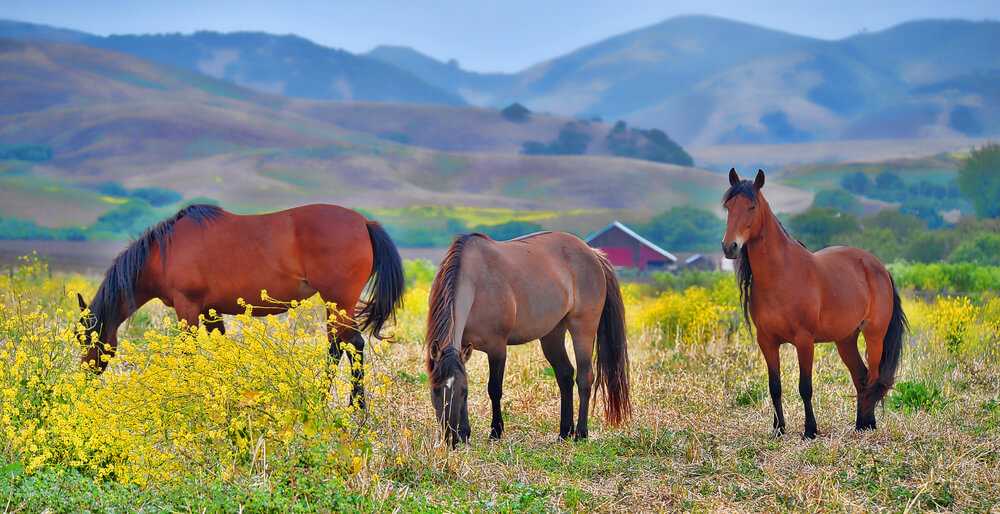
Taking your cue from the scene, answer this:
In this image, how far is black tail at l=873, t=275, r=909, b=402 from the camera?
29.7 feet

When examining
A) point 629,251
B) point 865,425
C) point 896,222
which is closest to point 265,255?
point 865,425

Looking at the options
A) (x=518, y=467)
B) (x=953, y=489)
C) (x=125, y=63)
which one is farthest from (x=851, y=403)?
(x=125, y=63)

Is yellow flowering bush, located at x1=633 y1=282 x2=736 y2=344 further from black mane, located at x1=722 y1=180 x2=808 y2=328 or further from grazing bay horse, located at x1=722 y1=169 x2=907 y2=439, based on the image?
black mane, located at x1=722 y1=180 x2=808 y2=328

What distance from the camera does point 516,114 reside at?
160000mm

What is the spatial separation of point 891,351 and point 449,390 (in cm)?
417

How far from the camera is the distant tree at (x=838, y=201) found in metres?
103


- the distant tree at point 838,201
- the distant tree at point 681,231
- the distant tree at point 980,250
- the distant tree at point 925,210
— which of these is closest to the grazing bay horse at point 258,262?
the distant tree at point 980,250

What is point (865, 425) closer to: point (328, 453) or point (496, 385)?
point (496, 385)

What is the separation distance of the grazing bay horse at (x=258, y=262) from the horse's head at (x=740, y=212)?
3248 mm

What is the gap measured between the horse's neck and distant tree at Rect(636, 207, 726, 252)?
7888 centimetres

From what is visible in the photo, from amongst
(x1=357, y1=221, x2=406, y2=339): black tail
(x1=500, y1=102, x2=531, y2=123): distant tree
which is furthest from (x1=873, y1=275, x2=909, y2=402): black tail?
(x1=500, y1=102, x2=531, y2=123): distant tree

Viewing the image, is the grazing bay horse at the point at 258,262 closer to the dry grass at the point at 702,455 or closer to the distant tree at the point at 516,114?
the dry grass at the point at 702,455

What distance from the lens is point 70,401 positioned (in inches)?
291

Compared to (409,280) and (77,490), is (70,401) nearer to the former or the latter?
(77,490)
